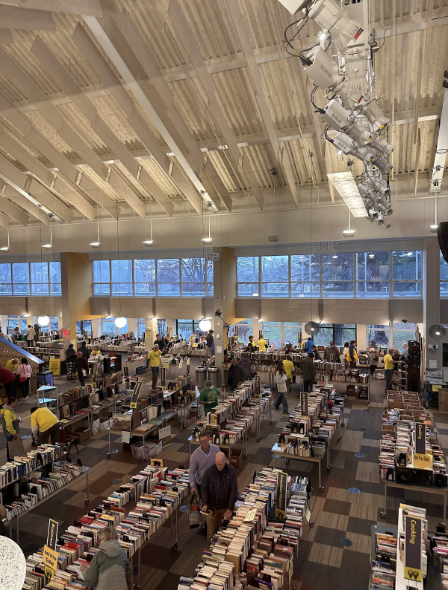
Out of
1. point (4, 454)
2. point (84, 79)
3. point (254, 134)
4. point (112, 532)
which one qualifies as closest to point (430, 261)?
point (254, 134)

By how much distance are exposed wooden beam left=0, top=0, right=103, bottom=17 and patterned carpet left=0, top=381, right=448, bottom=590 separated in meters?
6.40

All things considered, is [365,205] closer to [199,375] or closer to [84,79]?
[84,79]

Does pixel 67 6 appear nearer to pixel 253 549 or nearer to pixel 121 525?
pixel 121 525

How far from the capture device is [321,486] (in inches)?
285

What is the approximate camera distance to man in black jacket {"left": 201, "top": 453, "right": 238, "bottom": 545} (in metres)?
5.20

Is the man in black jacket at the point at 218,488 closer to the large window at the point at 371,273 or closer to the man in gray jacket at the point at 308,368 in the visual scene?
the man in gray jacket at the point at 308,368

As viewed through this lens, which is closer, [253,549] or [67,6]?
[253,549]

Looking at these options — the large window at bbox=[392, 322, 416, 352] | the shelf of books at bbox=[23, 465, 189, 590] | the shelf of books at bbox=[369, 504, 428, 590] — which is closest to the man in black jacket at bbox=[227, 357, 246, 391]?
the shelf of books at bbox=[23, 465, 189, 590]

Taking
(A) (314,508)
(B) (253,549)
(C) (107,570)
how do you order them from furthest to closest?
(A) (314,508), (B) (253,549), (C) (107,570)

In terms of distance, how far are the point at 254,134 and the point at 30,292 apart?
7059 millimetres

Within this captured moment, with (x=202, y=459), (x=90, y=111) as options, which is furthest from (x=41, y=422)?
(x=90, y=111)

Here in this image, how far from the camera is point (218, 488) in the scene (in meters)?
5.21

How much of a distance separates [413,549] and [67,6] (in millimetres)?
7134

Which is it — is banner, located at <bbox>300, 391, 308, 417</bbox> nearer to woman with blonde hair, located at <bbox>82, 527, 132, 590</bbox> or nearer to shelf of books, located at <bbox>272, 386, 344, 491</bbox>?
shelf of books, located at <bbox>272, 386, 344, 491</bbox>
